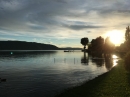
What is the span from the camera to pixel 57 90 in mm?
34938

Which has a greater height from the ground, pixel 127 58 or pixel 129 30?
pixel 129 30

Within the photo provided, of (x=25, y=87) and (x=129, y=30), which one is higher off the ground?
(x=129, y=30)

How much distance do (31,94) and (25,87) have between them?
19.0 ft

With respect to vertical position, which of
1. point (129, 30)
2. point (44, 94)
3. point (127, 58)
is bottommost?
point (44, 94)

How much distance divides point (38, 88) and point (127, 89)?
17.6 metres

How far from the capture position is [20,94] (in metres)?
32.0

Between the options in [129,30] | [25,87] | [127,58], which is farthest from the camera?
[129,30]

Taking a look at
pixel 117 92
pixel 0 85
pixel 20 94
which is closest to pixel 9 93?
pixel 20 94

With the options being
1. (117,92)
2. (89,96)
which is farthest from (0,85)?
(117,92)

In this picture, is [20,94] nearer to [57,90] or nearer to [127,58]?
[57,90]

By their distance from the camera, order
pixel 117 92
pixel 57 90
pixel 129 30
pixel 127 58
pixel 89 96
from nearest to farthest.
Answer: pixel 89 96, pixel 117 92, pixel 57 90, pixel 127 58, pixel 129 30

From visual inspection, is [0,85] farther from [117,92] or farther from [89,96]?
[117,92]

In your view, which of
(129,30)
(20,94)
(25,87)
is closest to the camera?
(20,94)

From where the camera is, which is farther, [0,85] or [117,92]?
[0,85]
